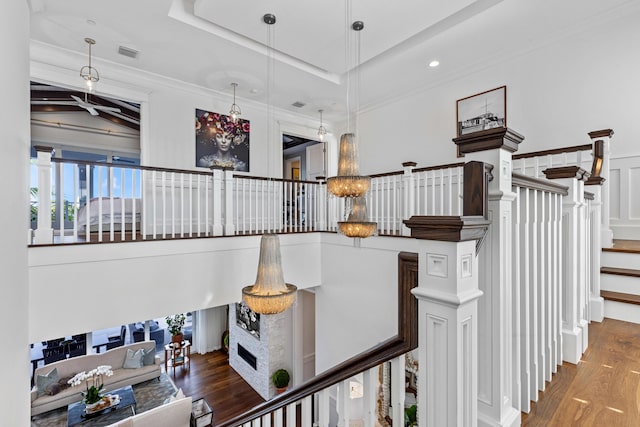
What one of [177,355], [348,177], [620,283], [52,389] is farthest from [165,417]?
[620,283]

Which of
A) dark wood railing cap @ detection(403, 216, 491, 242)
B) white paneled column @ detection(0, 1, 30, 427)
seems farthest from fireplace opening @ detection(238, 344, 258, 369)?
dark wood railing cap @ detection(403, 216, 491, 242)

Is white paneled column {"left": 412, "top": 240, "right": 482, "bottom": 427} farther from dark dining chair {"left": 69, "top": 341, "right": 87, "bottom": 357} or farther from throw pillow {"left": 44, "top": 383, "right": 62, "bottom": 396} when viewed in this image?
dark dining chair {"left": 69, "top": 341, "right": 87, "bottom": 357}

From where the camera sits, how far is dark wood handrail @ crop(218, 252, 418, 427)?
105 cm

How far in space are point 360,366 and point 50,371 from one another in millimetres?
7554

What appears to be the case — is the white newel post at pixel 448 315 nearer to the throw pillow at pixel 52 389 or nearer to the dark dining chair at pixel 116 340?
the throw pillow at pixel 52 389

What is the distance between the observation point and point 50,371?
5648 millimetres

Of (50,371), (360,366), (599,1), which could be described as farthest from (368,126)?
(50,371)

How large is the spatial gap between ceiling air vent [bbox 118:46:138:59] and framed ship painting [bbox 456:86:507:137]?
16.8ft

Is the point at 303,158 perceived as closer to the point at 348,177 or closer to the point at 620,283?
the point at 348,177

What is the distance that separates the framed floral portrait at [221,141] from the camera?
215 inches

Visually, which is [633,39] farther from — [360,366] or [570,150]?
[360,366]

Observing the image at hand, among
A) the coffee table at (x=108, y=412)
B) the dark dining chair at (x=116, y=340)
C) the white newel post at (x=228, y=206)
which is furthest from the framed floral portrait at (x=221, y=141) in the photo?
the dark dining chair at (x=116, y=340)

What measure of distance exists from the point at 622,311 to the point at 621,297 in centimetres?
12

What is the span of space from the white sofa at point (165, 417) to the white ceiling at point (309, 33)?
5.51 meters
